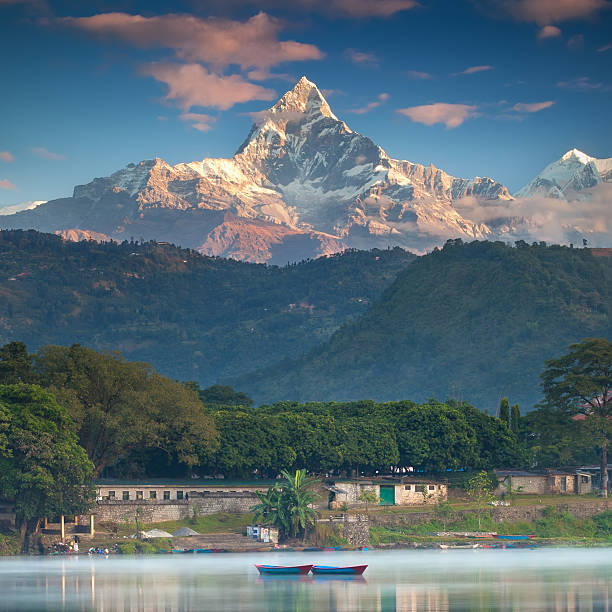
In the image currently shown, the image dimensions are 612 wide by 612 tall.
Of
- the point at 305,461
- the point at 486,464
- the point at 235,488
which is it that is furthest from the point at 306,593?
the point at 486,464

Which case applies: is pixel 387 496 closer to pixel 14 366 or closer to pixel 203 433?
pixel 203 433

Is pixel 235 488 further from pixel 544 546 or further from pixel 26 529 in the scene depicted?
pixel 544 546

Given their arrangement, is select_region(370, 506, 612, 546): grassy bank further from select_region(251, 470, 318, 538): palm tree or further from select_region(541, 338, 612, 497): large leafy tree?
select_region(541, 338, 612, 497): large leafy tree

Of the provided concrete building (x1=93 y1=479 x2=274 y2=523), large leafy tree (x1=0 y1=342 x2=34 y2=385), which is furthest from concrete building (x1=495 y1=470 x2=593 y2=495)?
large leafy tree (x1=0 y1=342 x2=34 y2=385)

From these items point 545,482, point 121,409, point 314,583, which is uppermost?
point 121,409

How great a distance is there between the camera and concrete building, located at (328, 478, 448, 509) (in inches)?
5344

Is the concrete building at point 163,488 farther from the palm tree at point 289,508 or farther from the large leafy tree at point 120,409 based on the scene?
the palm tree at point 289,508

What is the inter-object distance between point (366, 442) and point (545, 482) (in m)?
23.2

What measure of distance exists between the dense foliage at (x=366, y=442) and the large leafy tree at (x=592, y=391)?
350 inches

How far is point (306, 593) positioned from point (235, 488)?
46891mm

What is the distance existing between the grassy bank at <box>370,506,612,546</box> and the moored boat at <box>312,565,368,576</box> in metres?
30.4

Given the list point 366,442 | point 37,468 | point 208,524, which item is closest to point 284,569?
point 37,468

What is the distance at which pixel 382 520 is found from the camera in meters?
130

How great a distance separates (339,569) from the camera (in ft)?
326
